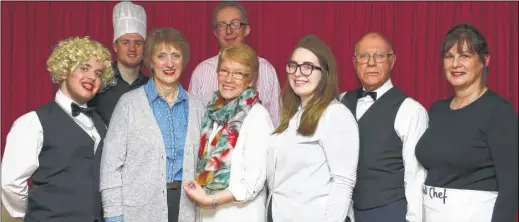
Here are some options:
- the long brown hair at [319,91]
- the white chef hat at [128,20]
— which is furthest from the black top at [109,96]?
the long brown hair at [319,91]

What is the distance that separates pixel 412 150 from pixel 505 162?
0.39 m

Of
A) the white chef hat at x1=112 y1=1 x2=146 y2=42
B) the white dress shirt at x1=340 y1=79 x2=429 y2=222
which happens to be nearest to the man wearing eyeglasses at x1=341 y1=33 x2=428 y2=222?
the white dress shirt at x1=340 y1=79 x2=429 y2=222

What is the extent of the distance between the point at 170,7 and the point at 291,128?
200cm

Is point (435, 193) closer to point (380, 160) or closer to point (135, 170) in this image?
point (380, 160)

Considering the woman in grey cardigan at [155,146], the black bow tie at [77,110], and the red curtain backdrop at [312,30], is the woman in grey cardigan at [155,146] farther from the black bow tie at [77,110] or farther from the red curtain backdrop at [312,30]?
the red curtain backdrop at [312,30]

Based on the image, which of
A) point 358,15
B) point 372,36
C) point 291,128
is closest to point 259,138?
point 291,128

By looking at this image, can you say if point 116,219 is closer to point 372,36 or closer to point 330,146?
point 330,146

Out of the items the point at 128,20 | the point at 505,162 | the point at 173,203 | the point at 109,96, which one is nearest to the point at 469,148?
the point at 505,162

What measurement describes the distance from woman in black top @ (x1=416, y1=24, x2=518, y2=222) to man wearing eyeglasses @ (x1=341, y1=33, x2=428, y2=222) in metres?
0.05

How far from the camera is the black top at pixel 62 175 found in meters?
2.76

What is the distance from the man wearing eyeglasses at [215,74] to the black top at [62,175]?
33.6 inches

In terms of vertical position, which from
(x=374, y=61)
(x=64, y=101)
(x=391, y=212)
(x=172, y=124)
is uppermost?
(x=374, y=61)

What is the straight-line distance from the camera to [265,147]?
2.73 metres

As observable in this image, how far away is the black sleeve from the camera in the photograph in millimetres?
2473
